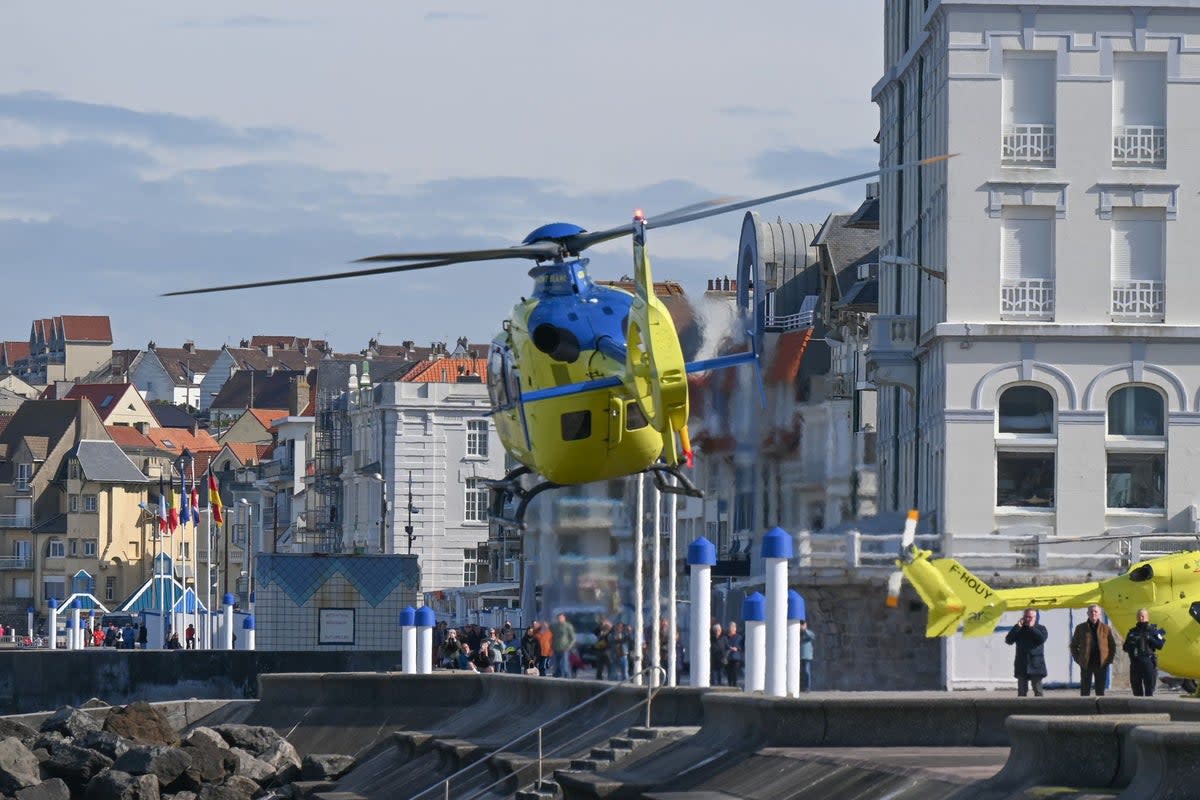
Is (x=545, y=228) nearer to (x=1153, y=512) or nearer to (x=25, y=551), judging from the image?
(x=1153, y=512)

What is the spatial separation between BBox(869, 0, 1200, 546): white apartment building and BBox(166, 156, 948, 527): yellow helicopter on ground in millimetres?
17663

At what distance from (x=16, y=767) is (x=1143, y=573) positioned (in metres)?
20.7

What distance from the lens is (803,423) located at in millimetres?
45562

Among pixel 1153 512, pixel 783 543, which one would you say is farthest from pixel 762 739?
pixel 1153 512

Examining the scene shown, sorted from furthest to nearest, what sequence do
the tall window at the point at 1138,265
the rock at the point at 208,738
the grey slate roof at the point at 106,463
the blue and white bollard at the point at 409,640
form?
the grey slate roof at the point at 106,463
the tall window at the point at 1138,265
the blue and white bollard at the point at 409,640
the rock at the point at 208,738

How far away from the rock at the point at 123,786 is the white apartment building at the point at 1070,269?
2008 centimetres

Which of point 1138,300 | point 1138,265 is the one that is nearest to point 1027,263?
point 1138,265

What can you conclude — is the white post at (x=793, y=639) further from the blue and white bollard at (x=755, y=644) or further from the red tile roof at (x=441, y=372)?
the red tile roof at (x=441, y=372)

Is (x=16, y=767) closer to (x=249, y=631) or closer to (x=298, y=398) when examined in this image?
(x=249, y=631)

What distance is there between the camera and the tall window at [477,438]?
132 metres

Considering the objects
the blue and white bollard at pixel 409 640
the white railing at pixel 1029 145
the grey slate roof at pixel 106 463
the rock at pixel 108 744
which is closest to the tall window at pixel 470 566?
the grey slate roof at pixel 106 463

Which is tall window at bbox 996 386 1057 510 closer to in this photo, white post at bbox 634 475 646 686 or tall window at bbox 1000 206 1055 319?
tall window at bbox 1000 206 1055 319

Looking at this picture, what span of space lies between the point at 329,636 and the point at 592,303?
20.5 m

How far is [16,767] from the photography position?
1722 inches
